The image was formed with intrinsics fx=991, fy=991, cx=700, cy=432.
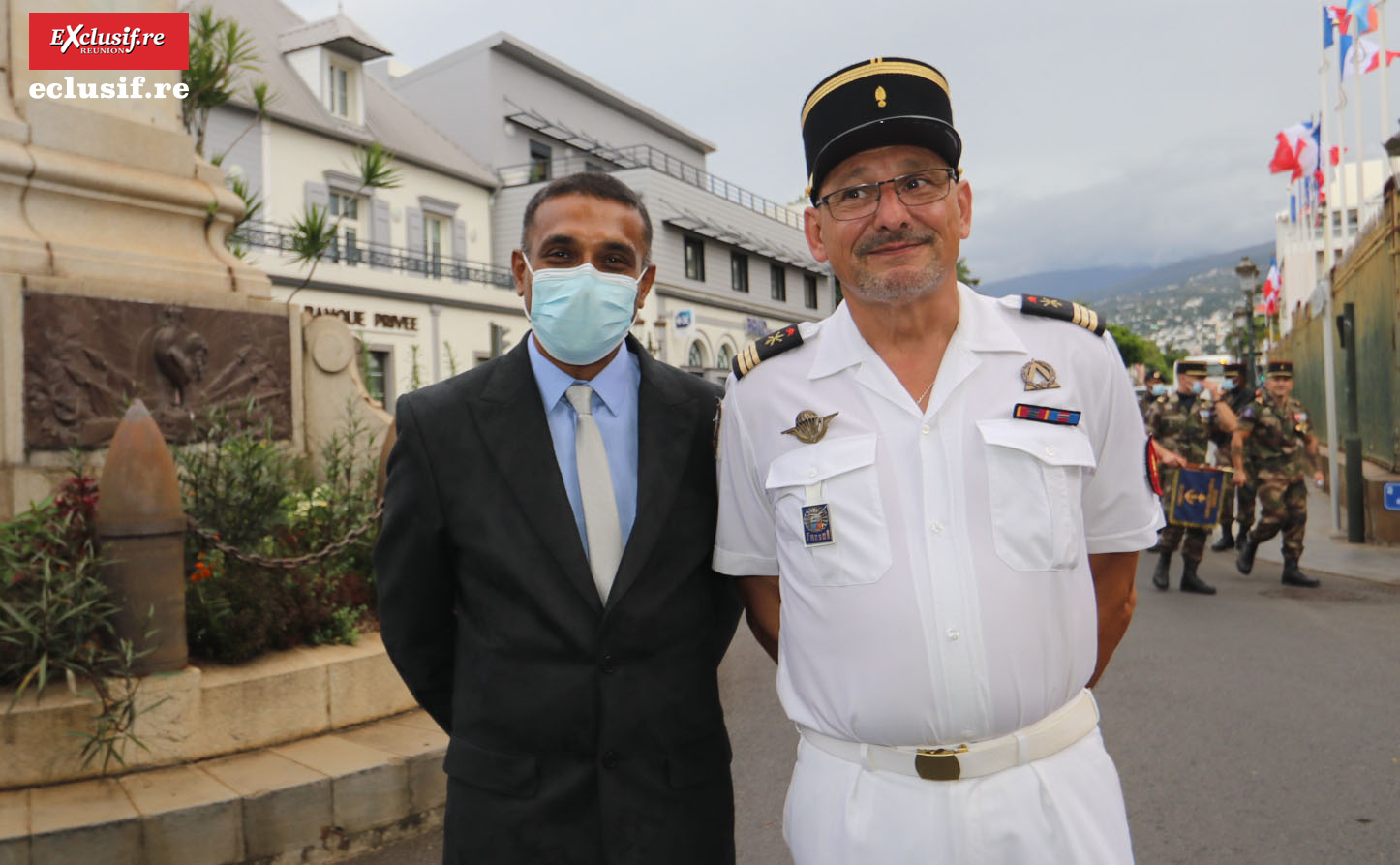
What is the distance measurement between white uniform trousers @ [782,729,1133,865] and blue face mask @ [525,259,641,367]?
1.12 metres

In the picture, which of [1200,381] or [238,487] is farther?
[1200,381]

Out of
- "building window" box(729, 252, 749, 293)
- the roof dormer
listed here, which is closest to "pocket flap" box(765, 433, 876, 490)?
the roof dormer

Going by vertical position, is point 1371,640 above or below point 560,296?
below

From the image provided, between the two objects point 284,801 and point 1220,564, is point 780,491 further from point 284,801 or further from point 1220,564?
point 1220,564

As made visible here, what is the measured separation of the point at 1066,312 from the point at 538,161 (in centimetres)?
3362

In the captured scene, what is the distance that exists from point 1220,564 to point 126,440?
1078 centimetres

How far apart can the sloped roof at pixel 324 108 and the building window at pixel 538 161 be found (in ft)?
5.22

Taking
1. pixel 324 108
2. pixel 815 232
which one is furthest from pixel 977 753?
pixel 324 108

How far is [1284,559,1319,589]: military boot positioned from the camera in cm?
932

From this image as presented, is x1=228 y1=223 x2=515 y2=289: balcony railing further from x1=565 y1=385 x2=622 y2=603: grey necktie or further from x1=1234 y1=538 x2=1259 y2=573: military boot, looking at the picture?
x1=565 y1=385 x2=622 y2=603: grey necktie

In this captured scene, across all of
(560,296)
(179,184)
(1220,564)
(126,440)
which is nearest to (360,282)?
(179,184)

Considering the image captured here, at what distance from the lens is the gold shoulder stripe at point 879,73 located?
218cm

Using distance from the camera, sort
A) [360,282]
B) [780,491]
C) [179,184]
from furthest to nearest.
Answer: [360,282], [179,184], [780,491]

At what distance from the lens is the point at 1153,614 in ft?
27.1
